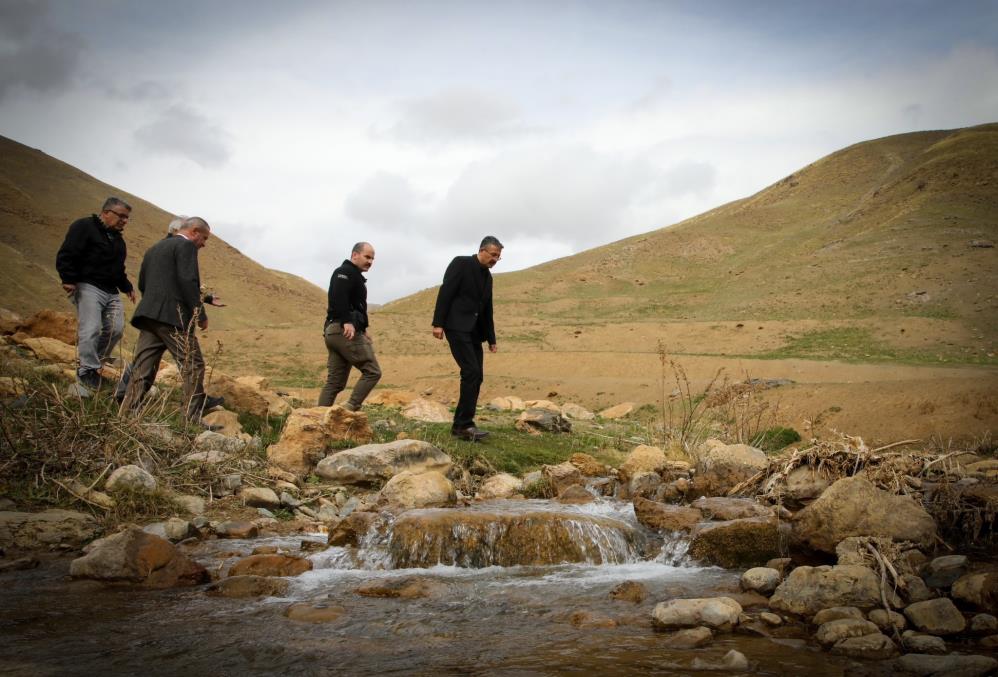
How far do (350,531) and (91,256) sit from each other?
3817 mm

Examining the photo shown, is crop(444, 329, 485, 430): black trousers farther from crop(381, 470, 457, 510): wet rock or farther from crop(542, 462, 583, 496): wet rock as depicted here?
crop(381, 470, 457, 510): wet rock

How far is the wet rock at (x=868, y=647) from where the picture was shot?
2.73 metres

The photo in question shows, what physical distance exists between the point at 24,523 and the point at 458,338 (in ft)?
14.0

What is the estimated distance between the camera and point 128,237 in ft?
153

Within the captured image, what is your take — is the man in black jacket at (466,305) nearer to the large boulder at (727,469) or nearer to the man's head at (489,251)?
the man's head at (489,251)

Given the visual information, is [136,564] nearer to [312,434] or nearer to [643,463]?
[312,434]

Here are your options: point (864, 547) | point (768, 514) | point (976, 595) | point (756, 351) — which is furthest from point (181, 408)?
point (756, 351)

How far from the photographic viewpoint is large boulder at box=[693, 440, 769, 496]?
6258mm

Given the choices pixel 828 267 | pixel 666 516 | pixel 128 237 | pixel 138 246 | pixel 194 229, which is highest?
pixel 128 237

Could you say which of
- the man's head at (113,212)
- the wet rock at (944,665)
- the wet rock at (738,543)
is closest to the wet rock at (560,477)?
the wet rock at (738,543)

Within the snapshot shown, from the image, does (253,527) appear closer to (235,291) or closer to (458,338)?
(458,338)

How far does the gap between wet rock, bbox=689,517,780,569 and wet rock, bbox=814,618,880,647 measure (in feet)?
4.26

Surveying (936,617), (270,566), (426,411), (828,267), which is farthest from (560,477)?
(828,267)

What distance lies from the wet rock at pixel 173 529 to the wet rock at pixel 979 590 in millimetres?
4423
